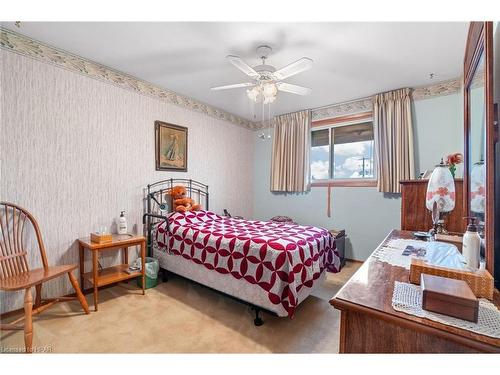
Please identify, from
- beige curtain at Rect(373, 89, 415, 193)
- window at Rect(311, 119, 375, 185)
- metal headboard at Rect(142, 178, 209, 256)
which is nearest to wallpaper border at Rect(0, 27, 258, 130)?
metal headboard at Rect(142, 178, 209, 256)

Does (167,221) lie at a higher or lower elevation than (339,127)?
lower

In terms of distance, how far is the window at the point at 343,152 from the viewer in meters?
3.64

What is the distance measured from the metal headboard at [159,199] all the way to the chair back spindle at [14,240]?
3.71 feet

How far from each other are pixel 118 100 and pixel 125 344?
2612 mm

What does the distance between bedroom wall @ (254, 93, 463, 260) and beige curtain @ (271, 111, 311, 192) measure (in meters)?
0.24

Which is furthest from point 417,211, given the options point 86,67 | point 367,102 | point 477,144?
point 86,67

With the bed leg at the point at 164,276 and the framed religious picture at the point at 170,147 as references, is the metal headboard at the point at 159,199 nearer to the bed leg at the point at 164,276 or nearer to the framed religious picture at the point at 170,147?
the framed religious picture at the point at 170,147

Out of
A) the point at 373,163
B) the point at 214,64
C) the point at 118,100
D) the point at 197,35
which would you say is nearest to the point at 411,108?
A: the point at 373,163

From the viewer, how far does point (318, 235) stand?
2.40 metres

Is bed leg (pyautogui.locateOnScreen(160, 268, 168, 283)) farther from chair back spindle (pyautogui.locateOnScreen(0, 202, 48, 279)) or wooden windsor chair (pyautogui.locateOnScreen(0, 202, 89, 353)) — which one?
chair back spindle (pyautogui.locateOnScreen(0, 202, 48, 279))

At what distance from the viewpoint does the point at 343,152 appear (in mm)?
3881

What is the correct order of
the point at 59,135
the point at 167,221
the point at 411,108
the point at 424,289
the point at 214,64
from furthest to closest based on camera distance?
the point at 411,108, the point at 167,221, the point at 214,64, the point at 59,135, the point at 424,289

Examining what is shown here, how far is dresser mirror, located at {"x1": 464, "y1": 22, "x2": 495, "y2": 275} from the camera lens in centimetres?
87

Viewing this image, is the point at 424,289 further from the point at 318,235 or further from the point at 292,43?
the point at 292,43
